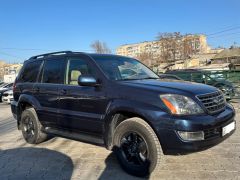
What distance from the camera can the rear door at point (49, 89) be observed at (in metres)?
5.60

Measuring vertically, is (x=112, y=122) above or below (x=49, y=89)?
below

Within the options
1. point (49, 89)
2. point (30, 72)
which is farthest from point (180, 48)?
point (49, 89)

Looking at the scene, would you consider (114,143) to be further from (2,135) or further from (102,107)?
(2,135)

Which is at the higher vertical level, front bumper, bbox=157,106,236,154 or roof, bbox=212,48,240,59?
roof, bbox=212,48,240,59

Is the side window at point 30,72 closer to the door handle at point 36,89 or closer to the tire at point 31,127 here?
the door handle at point 36,89

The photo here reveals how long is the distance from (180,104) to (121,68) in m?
1.61

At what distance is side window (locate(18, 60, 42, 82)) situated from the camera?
6.41m

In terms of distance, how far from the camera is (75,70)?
541cm

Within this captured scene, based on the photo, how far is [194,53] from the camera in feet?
246

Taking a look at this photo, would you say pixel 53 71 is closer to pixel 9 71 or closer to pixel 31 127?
pixel 31 127

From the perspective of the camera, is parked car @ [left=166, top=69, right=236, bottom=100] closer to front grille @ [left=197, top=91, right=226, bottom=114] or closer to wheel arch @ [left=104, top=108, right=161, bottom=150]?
front grille @ [left=197, top=91, right=226, bottom=114]

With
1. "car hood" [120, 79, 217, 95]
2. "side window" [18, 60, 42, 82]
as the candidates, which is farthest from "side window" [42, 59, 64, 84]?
"car hood" [120, 79, 217, 95]

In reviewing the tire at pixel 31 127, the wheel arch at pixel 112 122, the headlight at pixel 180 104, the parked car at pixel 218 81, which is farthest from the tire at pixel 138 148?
the parked car at pixel 218 81

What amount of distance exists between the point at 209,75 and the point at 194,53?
64157 mm
